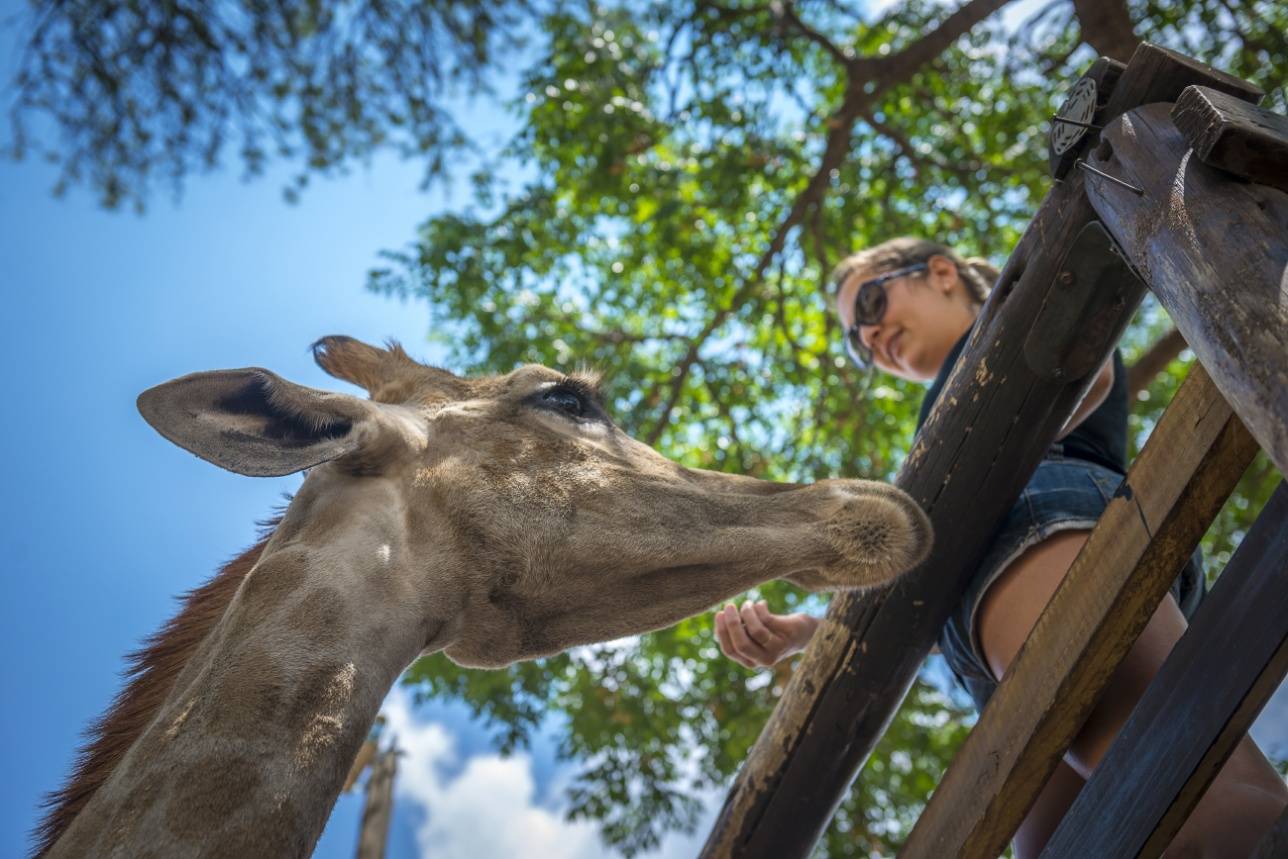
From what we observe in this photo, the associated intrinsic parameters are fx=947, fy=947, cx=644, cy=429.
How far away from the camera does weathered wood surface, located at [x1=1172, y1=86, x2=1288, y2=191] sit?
4.77ft

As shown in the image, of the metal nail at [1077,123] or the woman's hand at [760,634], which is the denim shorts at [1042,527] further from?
the metal nail at [1077,123]

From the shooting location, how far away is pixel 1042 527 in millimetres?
2205

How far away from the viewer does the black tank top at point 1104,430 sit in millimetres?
2566

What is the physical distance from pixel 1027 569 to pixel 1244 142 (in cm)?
107

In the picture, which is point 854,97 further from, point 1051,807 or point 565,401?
point 1051,807

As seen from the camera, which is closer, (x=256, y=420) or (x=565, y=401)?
(x=256, y=420)

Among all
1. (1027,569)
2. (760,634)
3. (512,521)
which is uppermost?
(1027,569)

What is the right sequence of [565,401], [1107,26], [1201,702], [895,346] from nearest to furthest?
1. [1201,702]
2. [565,401]
3. [895,346]
4. [1107,26]

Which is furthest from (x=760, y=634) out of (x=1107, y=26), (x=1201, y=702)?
(x=1107, y=26)

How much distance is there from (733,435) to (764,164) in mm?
1896

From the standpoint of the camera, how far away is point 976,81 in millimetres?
7051

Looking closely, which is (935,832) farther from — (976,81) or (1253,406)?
(976,81)

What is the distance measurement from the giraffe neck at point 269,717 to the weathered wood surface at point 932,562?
3.42 ft

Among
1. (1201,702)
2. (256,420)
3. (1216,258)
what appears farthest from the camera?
(256,420)
